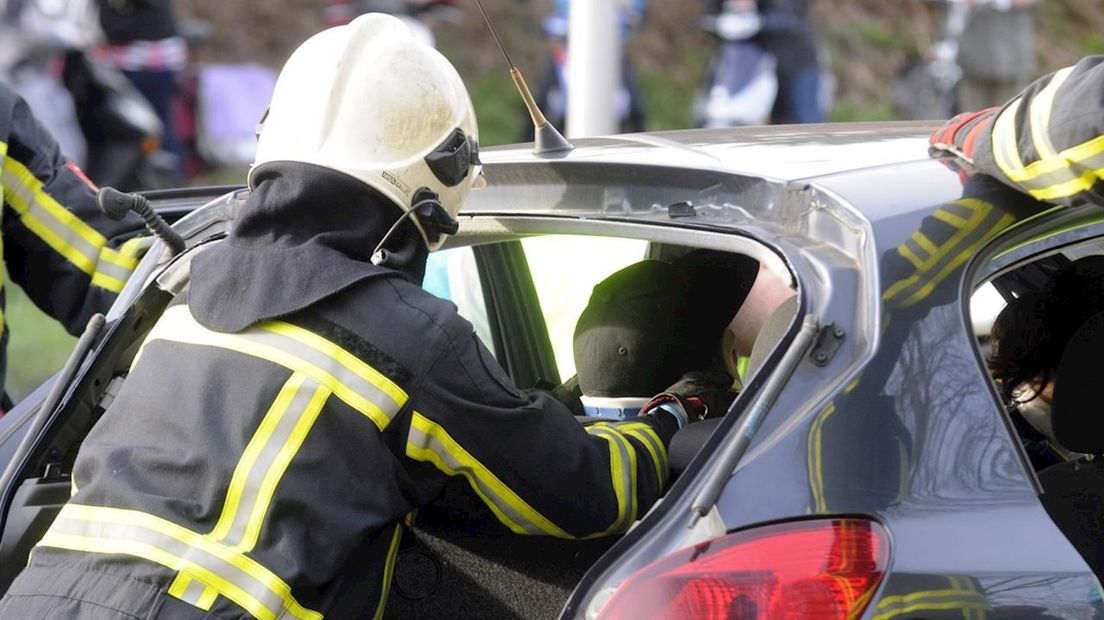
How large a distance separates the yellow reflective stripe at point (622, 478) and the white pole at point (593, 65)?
345cm

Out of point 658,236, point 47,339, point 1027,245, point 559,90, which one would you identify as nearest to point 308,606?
point 658,236

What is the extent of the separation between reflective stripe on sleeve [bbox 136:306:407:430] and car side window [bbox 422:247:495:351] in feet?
3.84

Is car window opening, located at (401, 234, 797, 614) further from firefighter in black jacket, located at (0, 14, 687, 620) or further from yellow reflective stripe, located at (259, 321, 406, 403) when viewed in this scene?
yellow reflective stripe, located at (259, 321, 406, 403)

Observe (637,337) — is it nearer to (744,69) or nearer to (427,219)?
(427,219)

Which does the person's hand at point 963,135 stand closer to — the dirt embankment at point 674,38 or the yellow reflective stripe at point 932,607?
A: the yellow reflective stripe at point 932,607

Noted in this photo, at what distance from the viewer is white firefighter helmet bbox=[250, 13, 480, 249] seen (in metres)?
2.20

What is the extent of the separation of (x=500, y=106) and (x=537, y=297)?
8096 millimetres

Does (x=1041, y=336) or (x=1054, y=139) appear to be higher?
(x=1054, y=139)

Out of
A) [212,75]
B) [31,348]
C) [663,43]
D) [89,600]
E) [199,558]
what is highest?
[199,558]

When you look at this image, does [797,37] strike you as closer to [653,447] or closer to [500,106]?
[500,106]

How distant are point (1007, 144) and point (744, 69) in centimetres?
724

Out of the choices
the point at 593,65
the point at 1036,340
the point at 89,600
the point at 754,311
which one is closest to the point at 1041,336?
the point at 1036,340

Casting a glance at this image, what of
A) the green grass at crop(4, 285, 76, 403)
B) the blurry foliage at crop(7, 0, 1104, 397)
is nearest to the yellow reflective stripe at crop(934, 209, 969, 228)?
the green grass at crop(4, 285, 76, 403)

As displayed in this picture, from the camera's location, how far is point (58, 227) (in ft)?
10.5
